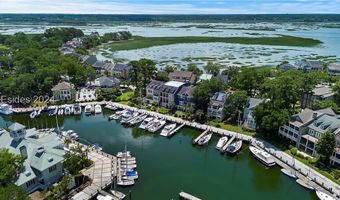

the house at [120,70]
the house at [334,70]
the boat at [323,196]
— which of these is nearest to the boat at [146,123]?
the boat at [323,196]

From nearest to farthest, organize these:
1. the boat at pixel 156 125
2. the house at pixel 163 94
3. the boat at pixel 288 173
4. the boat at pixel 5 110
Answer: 1. the boat at pixel 288 173
2. the boat at pixel 156 125
3. the boat at pixel 5 110
4. the house at pixel 163 94

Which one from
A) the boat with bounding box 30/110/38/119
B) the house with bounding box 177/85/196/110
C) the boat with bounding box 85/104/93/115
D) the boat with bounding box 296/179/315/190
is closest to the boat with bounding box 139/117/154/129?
the house with bounding box 177/85/196/110

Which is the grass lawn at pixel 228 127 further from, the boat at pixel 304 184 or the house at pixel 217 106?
the boat at pixel 304 184

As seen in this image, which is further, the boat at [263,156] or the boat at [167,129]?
the boat at [167,129]

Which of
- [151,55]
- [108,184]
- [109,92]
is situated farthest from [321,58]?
[108,184]

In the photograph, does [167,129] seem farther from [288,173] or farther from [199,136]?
[288,173]

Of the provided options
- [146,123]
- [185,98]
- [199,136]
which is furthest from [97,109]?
[199,136]

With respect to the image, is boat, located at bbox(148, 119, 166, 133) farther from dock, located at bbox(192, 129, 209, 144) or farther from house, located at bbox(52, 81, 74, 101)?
house, located at bbox(52, 81, 74, 101)
